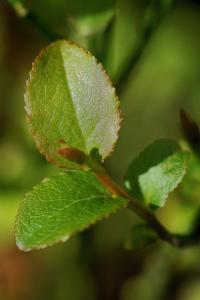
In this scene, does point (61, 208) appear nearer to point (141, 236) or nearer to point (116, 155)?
point (141, 236)

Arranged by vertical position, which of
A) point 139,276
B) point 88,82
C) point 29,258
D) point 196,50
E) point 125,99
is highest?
point 88,82

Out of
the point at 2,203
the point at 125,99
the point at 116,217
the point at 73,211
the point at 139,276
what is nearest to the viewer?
the point at 73,211

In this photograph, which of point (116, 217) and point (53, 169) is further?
point (116, 217)

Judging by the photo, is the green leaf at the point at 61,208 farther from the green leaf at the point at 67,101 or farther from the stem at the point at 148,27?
the stem at the point at 148,27

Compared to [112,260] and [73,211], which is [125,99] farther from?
[73,211]

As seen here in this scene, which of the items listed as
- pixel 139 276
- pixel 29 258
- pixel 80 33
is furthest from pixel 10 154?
pixel 80 33

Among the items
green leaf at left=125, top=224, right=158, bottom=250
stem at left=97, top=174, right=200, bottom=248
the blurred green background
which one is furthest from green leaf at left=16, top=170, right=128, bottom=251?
the blurred green background

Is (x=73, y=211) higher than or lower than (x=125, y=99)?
higher
